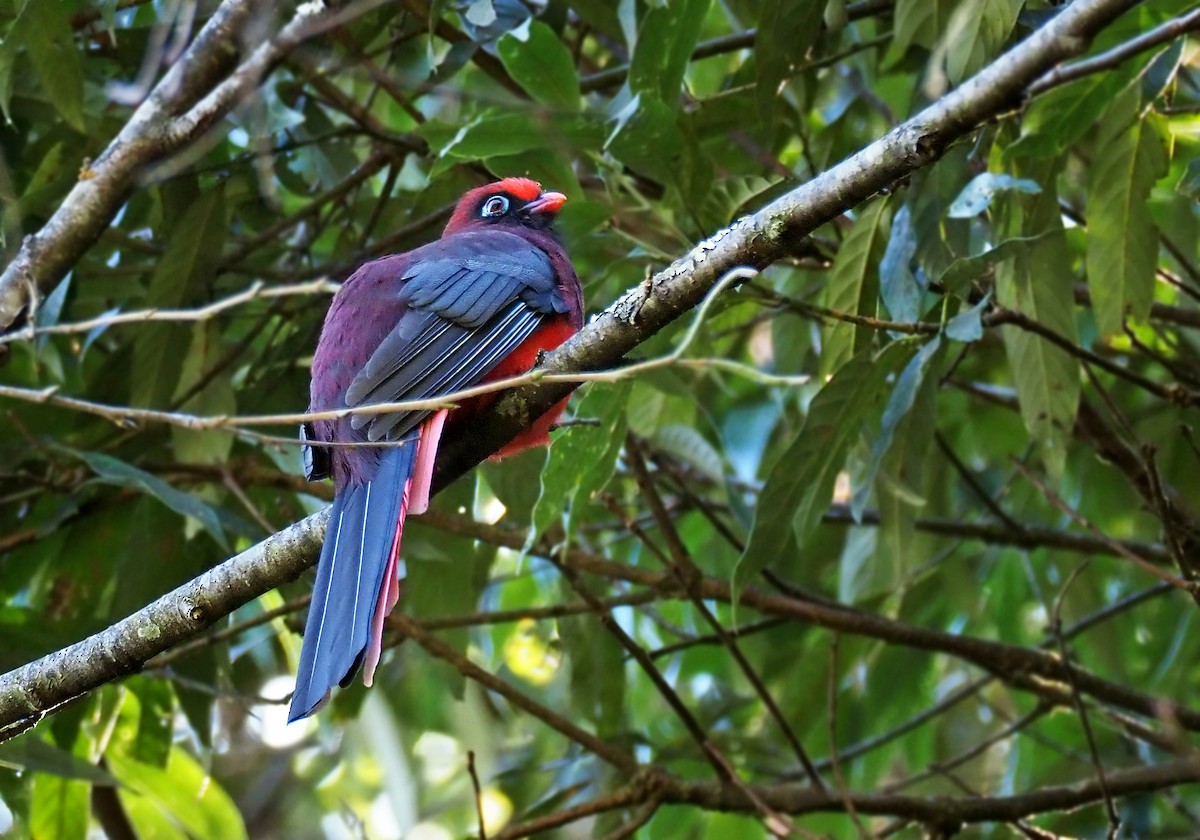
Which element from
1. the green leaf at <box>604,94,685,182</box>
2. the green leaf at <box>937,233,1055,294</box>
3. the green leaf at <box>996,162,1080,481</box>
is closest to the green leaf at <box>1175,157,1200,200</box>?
the green leaf at <box>996,162,1080,481</box>

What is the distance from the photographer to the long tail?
2.89 m

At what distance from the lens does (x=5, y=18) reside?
4.23 metres

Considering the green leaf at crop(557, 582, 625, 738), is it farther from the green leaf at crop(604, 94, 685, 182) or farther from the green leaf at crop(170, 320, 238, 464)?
the green leaf at crop(604, 94, 685, 182)

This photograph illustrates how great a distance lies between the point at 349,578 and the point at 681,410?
2.64m

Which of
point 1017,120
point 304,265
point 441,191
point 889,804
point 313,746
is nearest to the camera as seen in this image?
point 1017,120

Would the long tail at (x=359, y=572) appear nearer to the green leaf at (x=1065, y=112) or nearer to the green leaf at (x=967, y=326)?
the green leaf at (x=967, y=326)

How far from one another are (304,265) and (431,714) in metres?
2.28

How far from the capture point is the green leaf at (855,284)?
163 inches

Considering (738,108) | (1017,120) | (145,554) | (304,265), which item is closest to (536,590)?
(304,265)

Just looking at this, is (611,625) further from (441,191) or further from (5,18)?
(5,18)

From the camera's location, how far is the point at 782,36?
165 inches

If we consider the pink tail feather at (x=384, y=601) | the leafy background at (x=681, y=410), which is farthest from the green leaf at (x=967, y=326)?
the pink tail feather at (x=384, y=601)

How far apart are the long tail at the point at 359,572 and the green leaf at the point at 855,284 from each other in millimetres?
1351

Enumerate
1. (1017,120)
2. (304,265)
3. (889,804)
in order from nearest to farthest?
(1017,120)
(889,804)
(304,265)
